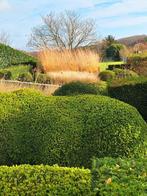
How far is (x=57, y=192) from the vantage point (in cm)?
447

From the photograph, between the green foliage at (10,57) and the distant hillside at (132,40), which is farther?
the distant hillside at (132,40)

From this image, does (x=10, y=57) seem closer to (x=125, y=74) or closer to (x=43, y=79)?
(x=43, y=79)

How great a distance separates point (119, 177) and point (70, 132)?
6.50ft

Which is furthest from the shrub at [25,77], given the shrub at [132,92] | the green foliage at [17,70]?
the shrub at [132,92]

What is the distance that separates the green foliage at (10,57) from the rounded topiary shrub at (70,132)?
2159cm

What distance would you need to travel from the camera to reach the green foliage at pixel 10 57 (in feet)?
90.7

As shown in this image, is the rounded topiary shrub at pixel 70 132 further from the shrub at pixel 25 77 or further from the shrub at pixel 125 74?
the shrub at pixel 25 77

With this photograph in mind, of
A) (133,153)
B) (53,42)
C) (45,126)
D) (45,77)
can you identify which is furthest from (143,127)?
(53,42)

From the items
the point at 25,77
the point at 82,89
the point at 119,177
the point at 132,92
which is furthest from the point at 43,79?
the point at 119,177

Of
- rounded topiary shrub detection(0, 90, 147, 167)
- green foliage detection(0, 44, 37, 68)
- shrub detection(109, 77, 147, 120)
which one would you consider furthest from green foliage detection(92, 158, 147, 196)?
green foliage detection(0, 44, 37, 68)

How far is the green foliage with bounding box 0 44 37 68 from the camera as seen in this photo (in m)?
27.6

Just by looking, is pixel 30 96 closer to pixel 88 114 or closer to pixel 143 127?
pixel 88 114

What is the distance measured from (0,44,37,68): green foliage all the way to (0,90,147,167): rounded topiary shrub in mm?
21590

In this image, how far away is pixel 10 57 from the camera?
28.0 meters
